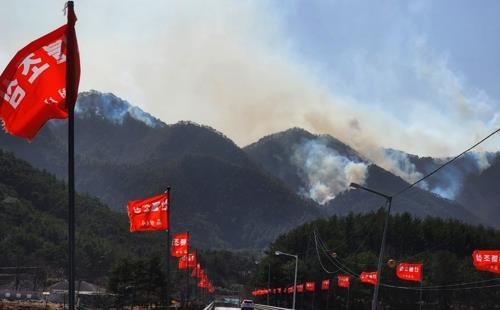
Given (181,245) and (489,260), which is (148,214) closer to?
(181,245)

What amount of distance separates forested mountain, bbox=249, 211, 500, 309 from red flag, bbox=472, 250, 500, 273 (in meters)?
51.0

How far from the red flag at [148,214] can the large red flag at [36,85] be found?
20.7m

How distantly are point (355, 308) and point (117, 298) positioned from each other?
54.7 metres

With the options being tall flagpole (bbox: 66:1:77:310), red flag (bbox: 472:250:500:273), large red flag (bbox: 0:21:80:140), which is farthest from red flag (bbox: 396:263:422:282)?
large red flag (bbox: 0:21:80:140)

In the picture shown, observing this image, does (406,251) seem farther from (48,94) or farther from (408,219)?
(48,94)

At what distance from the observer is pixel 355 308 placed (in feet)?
452

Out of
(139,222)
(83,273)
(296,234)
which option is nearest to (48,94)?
(139,222)

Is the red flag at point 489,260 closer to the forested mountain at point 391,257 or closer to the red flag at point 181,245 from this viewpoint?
the red flag at point 181,245

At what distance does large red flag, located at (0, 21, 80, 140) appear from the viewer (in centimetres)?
1398

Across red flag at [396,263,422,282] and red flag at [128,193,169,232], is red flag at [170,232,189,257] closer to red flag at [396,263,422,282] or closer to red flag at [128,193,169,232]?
Answer: red flag at [128,193,169,232]

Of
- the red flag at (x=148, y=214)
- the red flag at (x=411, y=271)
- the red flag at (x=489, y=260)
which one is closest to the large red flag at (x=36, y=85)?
the red flag at (x=148, y=214)

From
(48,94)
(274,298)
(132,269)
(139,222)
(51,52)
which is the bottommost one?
(274,298)

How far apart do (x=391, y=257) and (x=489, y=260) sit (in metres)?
99.7

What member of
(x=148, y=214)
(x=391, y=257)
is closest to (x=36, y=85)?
(x=148, y=214)
